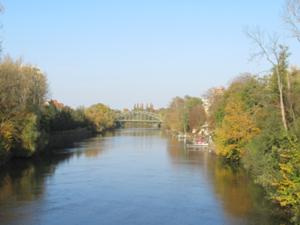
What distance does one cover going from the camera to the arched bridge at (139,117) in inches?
6762

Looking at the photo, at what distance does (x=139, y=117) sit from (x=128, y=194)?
152 metres

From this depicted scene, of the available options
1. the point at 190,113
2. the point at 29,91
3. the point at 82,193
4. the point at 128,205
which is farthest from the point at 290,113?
the point at 190,113

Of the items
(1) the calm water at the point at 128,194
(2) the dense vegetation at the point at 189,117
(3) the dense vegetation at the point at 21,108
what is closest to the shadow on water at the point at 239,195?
(1) the calm water at the point at 128,194

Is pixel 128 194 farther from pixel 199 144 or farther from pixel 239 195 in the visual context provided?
pixel 199 144

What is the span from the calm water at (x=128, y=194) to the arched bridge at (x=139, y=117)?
422 feet

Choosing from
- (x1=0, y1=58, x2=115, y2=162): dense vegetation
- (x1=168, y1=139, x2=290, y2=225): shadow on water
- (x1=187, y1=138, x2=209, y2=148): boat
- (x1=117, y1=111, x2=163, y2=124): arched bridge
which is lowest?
(x1=168, y1=139, x2=290, y2=225): shadow on water

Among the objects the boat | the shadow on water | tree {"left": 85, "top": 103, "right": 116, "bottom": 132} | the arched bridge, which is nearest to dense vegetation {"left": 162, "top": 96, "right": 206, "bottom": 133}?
the boat

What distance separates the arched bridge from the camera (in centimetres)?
17175

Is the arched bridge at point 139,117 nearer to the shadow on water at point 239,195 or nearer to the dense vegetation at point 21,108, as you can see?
the dense vegetation at point 21,108

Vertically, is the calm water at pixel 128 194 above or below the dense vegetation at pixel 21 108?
below

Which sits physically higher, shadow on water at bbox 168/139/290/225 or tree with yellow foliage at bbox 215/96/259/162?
tree with yellow foliage at bbox 215/96/259/162

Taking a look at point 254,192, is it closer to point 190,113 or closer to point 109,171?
point 109,171

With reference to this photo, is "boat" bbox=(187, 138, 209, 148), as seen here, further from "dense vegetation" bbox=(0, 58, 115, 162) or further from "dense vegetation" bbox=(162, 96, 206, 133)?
"dense vegetation" bbox=(0, 58, 115, 162)

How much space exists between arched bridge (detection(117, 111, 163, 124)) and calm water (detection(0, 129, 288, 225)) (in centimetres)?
12869
